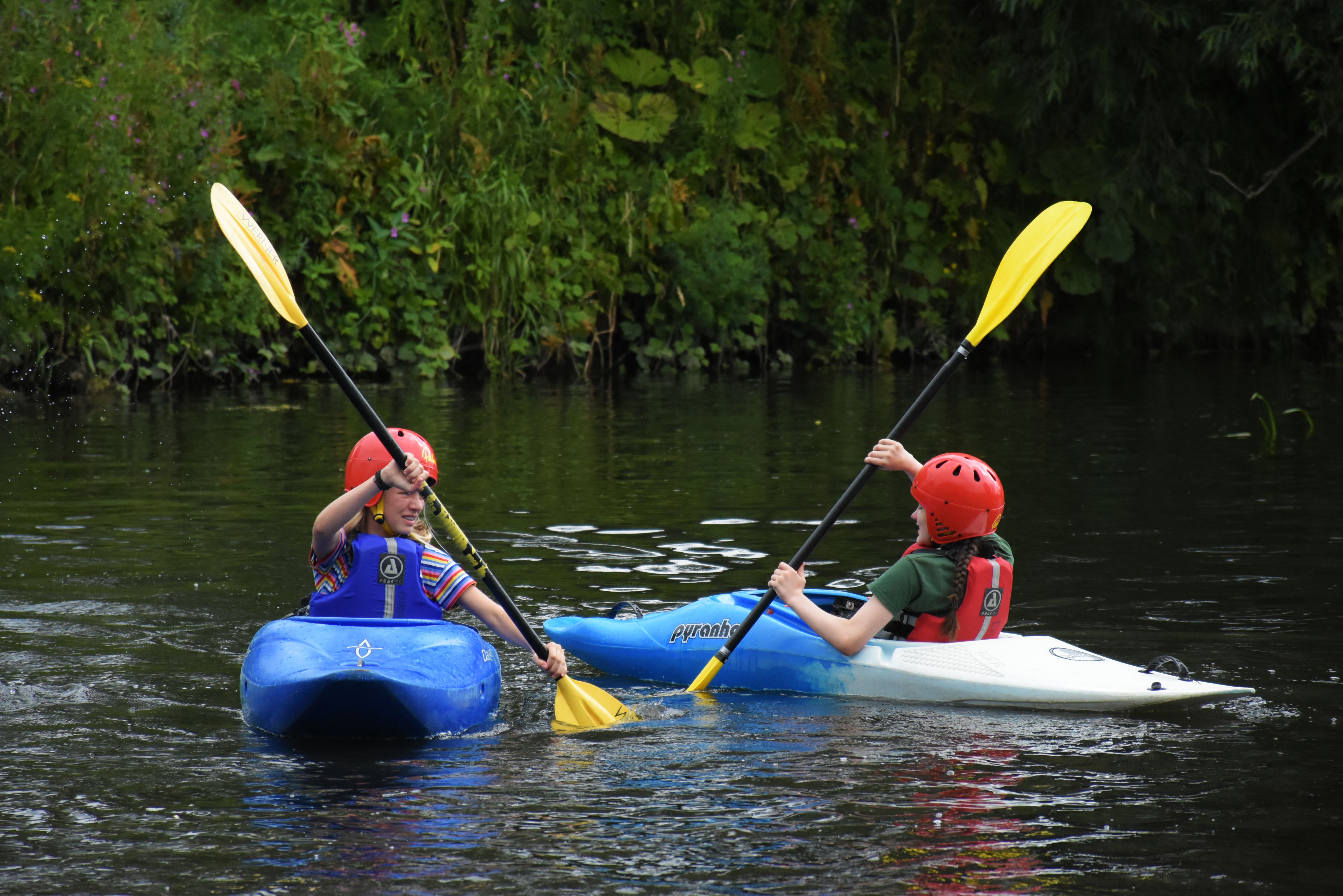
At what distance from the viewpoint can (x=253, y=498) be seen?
357 inches

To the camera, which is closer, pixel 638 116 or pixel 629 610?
pixel 629 610

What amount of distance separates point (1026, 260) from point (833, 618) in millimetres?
1656

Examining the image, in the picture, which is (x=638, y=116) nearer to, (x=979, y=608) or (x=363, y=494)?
(x=979, y=608)

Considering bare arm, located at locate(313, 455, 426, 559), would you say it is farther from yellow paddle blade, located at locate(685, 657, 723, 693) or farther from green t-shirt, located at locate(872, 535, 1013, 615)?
green t-shirt, located at locate(872, 535, 1013, 615)

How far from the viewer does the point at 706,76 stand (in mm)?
18031

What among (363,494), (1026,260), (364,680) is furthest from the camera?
(1026,260)

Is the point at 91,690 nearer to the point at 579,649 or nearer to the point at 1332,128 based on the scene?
the point at 579,649

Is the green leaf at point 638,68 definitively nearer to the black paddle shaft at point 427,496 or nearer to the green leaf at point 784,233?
the green leaf at point 784,233

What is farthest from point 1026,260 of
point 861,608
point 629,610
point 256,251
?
point 256,251

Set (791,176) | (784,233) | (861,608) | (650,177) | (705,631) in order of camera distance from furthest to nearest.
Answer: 1. (791,176)
2. (784,233)
3. (650,177)
4. (705,631)
5. (861,608)

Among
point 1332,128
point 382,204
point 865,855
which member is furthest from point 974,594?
point 1332,128

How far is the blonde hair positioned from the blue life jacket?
0.02 meters

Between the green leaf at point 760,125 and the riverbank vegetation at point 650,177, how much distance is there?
3cm

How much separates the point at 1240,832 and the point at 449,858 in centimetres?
182
